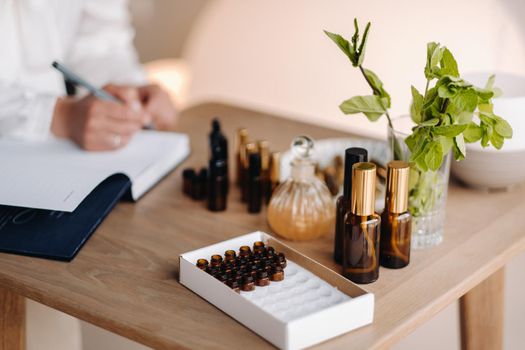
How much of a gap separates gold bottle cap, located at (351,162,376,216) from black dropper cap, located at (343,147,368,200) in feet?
0.09

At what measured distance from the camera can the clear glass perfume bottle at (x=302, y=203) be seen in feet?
3.27

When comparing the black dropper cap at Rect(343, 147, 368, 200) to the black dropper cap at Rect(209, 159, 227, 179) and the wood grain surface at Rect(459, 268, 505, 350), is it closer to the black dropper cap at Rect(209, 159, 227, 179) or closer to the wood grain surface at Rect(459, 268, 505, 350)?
the black dropper cap at Rect(209, 159, 227, 179)

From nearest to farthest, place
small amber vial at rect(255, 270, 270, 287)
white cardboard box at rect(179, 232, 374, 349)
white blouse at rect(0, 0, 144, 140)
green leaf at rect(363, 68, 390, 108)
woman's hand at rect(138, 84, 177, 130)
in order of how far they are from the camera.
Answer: white cardboard box at rect(179, 232, 374, 349) < small amber vial at rect(255, 270, 270, 287) < green leaf at rect(363, 68, 390, 108) < white blouse at rect(0, 0, 144, 140) < woman's hand at rect(138, 84, 177, 130)

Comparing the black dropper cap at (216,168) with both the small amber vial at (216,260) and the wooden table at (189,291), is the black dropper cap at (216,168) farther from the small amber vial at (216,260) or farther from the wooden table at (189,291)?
the small amber vial at (216,260)

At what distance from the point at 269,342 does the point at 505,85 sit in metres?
0.66

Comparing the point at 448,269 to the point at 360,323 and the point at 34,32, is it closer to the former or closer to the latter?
the point at 360,323

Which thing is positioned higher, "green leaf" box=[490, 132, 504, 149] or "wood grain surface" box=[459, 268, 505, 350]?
"green leaf" box=[490, 132, 504, 149]

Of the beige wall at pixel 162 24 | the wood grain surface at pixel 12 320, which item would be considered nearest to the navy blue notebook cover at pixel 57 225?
the wood grain surface at pixel 12 320

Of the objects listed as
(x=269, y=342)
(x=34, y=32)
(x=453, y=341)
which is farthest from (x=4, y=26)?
(x=453, y=341)

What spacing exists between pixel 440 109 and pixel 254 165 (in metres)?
0.33

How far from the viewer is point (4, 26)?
1.37 metres

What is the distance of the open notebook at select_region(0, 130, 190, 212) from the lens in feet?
3.34

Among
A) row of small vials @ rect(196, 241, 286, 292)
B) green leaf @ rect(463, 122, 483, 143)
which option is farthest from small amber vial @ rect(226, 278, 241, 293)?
green leaf @ rect(463, 122, 483, 143)

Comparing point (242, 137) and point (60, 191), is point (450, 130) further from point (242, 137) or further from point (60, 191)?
point (60, 191)
